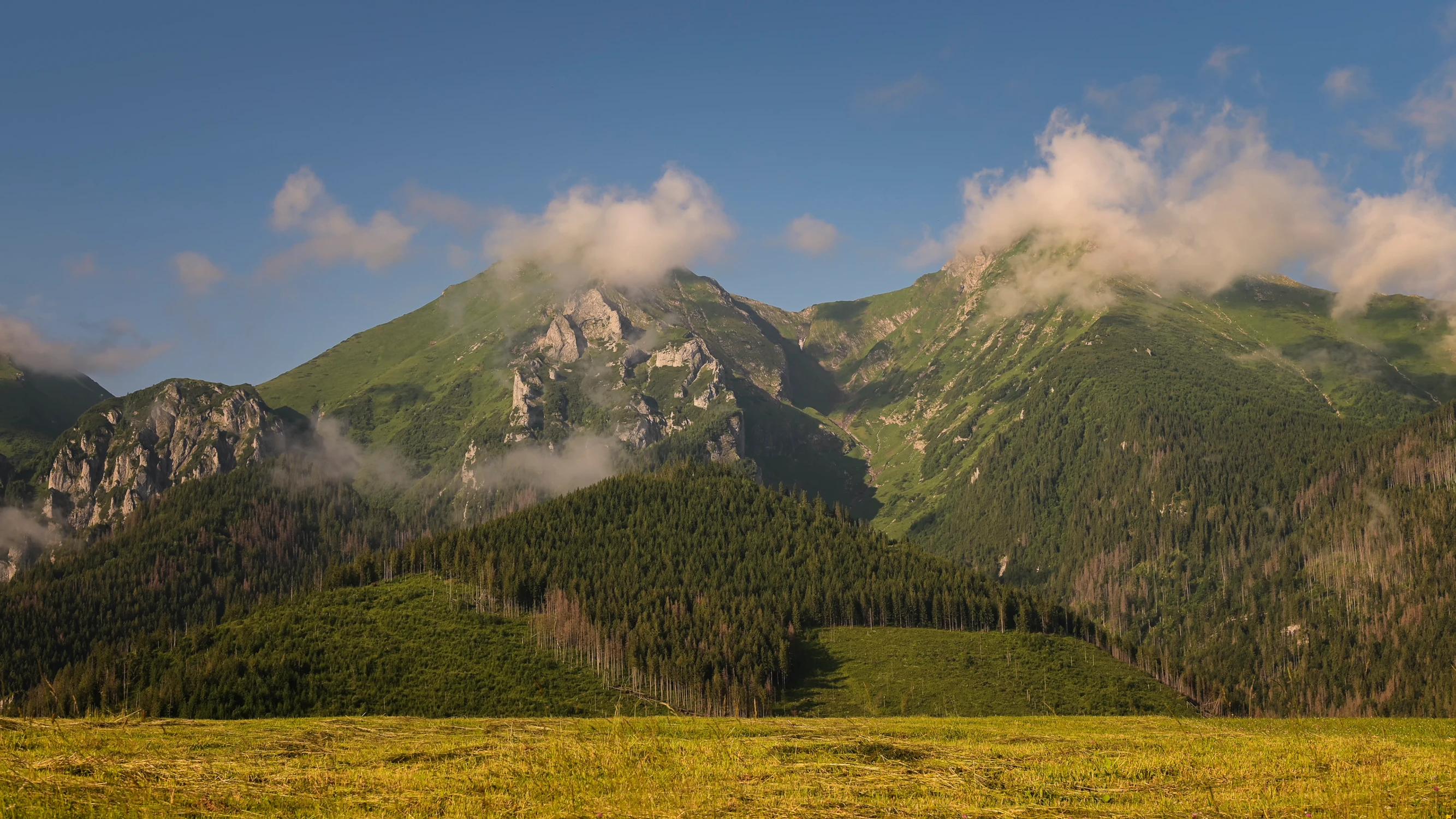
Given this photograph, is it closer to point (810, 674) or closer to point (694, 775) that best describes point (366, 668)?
point (810, 674)

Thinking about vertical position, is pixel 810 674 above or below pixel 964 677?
below

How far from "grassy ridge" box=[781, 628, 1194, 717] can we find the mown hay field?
318 feet

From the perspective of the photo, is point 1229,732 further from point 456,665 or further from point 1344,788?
point 456,665

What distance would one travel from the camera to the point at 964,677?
6496 inches

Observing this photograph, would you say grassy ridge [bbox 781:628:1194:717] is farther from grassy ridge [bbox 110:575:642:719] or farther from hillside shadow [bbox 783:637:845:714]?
grassy ridge [bbox 110:575:642:719]

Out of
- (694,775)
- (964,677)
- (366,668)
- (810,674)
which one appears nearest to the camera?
(694,775)

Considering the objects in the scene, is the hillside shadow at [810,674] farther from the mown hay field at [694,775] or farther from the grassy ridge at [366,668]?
the mown hay field at [694,775]

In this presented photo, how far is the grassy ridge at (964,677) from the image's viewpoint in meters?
152

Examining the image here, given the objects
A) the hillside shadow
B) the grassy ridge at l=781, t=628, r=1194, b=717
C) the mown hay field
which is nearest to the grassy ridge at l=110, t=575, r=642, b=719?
the hillside shadow

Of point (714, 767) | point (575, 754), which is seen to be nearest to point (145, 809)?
point (575, 754)

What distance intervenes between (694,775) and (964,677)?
14739cm

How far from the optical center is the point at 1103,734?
5547cm

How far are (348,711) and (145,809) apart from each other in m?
123

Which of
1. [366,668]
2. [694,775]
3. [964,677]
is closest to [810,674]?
[964,677]
